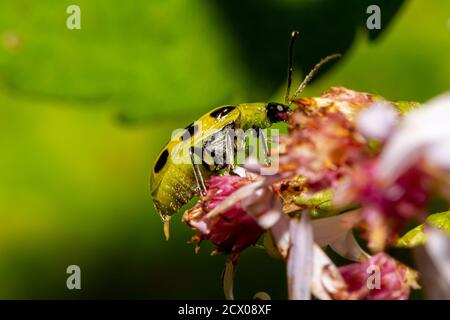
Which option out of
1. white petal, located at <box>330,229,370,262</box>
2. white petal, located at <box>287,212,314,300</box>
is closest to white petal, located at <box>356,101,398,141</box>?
white petal, located at <box>287,212,314,300</box>

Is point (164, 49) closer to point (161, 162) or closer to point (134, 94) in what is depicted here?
point (134, 94)

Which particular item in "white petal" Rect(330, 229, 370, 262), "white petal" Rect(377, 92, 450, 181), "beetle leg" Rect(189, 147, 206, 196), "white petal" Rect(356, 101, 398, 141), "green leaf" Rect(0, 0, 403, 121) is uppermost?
"green leaf" Rect(0, 0, 403, 121)

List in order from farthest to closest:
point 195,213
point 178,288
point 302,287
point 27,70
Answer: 1. point 178,288
2. point 27,70
3. point 195,213
4. point 302,287

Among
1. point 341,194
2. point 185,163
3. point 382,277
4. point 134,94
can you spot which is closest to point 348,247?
point 382,277

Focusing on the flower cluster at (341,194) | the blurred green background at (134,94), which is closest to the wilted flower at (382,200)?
the flower cluster at (341,194)

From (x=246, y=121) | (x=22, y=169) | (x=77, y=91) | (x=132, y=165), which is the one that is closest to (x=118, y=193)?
(x=132, y=165)

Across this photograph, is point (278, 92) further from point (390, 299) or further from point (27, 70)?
point (390, 299)

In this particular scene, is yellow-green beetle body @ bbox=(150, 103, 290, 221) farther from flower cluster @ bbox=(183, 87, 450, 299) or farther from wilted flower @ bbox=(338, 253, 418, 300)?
wilted flower @ bbox=(338, 253, 418, 300)

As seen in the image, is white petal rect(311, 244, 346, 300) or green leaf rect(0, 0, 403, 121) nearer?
white petal rect(311, 244, 346, 300)
